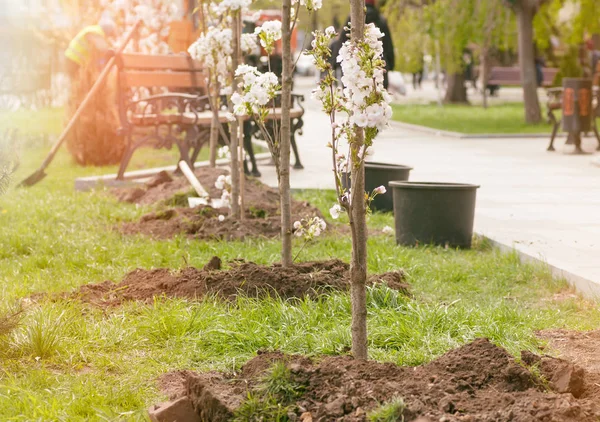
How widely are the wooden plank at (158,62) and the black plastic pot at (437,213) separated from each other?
Answer: 503 cm

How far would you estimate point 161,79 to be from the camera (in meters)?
12.3

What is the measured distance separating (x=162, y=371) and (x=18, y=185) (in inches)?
283

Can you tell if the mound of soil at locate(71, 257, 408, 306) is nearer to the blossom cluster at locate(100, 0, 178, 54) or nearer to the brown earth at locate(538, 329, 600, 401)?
the brown earth at locate(538, 329, 600, 401)

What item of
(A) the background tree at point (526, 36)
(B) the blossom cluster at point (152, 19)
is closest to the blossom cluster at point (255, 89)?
(B) the blossom cluster at point (152, 19)

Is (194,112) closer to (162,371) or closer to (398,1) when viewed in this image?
(162,371)

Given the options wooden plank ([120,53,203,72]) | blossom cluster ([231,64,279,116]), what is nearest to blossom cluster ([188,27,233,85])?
wooden plank ([120,53,203,72])

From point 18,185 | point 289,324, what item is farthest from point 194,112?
point 289,324

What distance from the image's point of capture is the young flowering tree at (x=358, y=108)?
12.6 ft

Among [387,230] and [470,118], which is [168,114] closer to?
[387,230]

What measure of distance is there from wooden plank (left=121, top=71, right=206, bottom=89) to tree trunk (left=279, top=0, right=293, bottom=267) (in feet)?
18.0

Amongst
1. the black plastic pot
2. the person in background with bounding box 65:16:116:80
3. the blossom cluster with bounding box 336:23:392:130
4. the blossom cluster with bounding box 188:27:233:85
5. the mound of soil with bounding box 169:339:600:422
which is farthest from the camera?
the person in background with bounding box 65:16:116:80

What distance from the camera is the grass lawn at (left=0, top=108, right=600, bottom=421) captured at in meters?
4.20

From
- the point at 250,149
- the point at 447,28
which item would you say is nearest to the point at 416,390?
the point at 250,149

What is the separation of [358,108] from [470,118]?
2051cm
